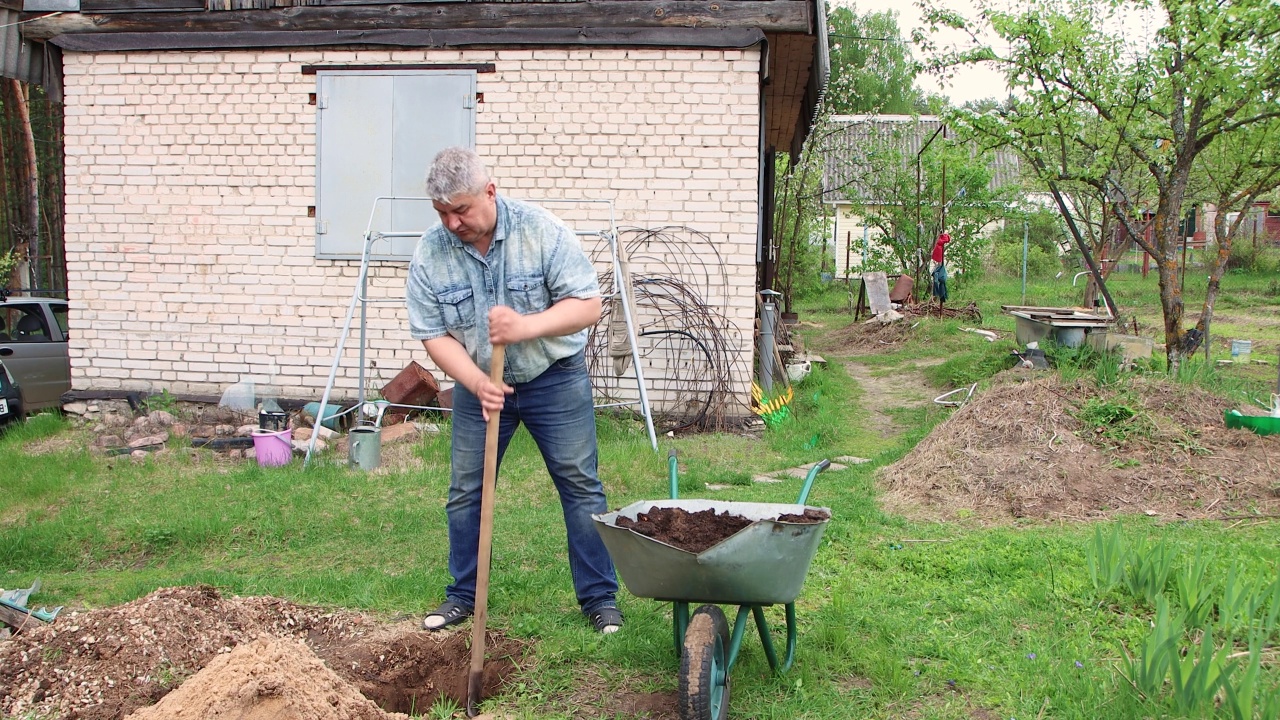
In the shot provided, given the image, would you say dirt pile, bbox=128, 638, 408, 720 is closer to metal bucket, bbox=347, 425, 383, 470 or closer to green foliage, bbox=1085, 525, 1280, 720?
green foliage, bbox=1085, 525, 1280, 720

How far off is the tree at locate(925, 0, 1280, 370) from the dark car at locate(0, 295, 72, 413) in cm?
905

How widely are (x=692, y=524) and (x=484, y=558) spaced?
29.0 inches

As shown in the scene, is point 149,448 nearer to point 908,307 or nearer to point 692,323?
point 692,323

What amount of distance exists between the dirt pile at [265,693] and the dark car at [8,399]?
6.83m

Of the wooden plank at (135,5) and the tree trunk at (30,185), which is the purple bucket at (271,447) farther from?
the tree trunk at (30,185)

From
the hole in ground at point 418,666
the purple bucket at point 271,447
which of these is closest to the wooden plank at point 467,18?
the purple bucket at point 271,447

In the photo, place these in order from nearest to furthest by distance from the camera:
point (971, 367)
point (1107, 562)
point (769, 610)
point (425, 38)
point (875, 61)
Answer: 1. point (1107, 562)
2. point (769, 610)
3. point (425, 38)
4. point (971, 367)
5. point (875, 61)

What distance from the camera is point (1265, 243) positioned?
23.9 meters

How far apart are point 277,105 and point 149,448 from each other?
316cm

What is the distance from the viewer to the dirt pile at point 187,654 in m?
3.35

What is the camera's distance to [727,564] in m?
2.97

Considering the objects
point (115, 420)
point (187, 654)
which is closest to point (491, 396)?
point (187, 654)

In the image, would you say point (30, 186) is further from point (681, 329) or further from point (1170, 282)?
point (1170, 282)

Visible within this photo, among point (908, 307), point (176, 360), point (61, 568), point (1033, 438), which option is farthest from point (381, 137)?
point (908, 307)
